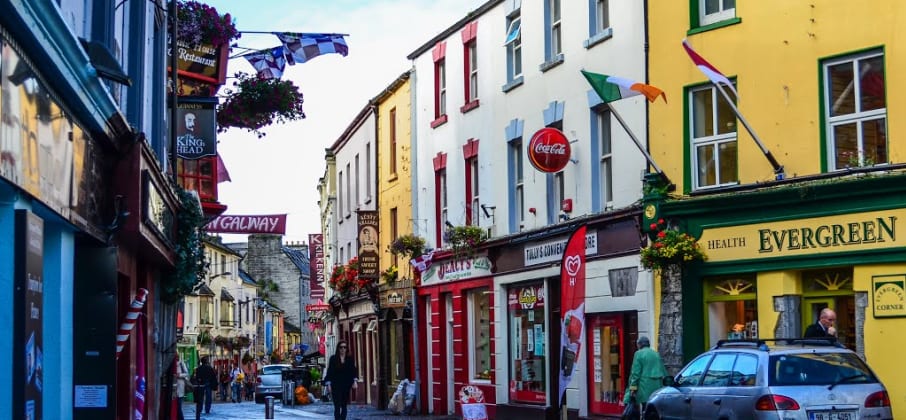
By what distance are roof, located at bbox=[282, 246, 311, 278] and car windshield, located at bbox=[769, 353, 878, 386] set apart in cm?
9959

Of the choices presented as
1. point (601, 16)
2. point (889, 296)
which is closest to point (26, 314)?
point (889, 296)

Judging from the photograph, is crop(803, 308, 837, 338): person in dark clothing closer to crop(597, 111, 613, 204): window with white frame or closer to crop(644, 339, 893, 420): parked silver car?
crop(644, 339, 893, 420): parked silver car

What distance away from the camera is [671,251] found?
22062 millimetres

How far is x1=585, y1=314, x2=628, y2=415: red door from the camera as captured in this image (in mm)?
25016

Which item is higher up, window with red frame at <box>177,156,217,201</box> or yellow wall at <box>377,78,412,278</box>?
yellow wall at <box>377,78,412,278</box>

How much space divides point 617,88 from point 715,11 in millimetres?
2206

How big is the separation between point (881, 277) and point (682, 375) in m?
3.72

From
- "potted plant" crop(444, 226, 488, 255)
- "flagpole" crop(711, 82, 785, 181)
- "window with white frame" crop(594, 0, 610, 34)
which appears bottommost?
"potted plant" crop(444, 226, 488, 255)

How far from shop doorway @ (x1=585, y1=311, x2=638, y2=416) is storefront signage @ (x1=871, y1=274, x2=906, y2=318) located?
5.69 m

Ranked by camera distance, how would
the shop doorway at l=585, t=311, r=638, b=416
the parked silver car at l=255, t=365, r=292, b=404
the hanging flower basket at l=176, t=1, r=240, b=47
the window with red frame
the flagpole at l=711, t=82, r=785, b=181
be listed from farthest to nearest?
1. the parked silver car at l=255, t=365, r=292, b=404
2. the window with red frame
3. the shop doorway at l=585, t=311, r=638, b=416
4. the hanging flower basket at l=176, t=1, r=240, b=47
5. the flagpole at l=711, t=82, r=785, b=181

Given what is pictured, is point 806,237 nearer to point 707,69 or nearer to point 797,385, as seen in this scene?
point 707,69

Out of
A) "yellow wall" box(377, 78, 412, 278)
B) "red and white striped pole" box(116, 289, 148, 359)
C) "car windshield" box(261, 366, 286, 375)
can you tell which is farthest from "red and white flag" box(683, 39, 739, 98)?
"car windshield" box(261, 366, 286, 375)

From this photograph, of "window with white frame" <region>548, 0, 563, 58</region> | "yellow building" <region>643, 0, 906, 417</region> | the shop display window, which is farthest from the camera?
the shop display window

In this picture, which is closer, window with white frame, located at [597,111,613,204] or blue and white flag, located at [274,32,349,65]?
blue and white flag, located at [274,32,349,65]
